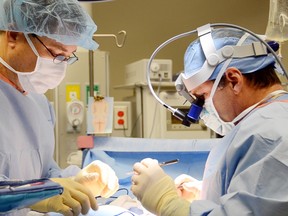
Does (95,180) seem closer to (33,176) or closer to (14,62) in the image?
(33,176)

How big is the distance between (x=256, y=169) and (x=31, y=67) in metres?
0.86

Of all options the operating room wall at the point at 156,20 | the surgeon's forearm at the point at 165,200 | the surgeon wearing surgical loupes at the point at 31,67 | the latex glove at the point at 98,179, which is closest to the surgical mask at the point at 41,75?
the surgeon wearing surgical loupes at the point at 31,67

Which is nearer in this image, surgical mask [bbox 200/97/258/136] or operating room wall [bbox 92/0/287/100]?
surgical mask [bbox 200/97/258/136]

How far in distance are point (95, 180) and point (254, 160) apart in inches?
26.7

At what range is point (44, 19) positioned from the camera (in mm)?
1351

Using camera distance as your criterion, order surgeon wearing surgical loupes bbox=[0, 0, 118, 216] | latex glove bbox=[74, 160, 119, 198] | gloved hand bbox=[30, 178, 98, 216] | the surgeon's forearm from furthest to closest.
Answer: latex glove bbox=[74, 160, 119, 198] → surgeon wearing surgical loupes bbox=[0, 0, 118, 216] → gloved hand bbox=[30, 178, 98, 216] → the surgeon's forearm

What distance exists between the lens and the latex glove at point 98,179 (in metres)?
1.46

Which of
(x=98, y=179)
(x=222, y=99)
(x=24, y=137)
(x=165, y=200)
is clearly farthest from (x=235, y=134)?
(x=24, y=137)

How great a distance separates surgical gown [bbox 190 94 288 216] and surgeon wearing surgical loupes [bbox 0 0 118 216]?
45 centimetres

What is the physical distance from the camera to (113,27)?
4.02m

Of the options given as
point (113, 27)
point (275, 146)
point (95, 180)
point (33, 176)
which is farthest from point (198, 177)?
point (113, 27)

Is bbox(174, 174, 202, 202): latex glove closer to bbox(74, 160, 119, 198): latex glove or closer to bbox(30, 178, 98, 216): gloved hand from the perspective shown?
bbox(74, 160, 119, 198): latex glove

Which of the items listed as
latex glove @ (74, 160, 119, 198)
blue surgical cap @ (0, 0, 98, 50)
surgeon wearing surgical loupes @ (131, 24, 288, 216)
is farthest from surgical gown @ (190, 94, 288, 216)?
blue surgical cap @ (0, 0, 98, 50)

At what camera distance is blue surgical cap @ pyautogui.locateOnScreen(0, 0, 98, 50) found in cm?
134
